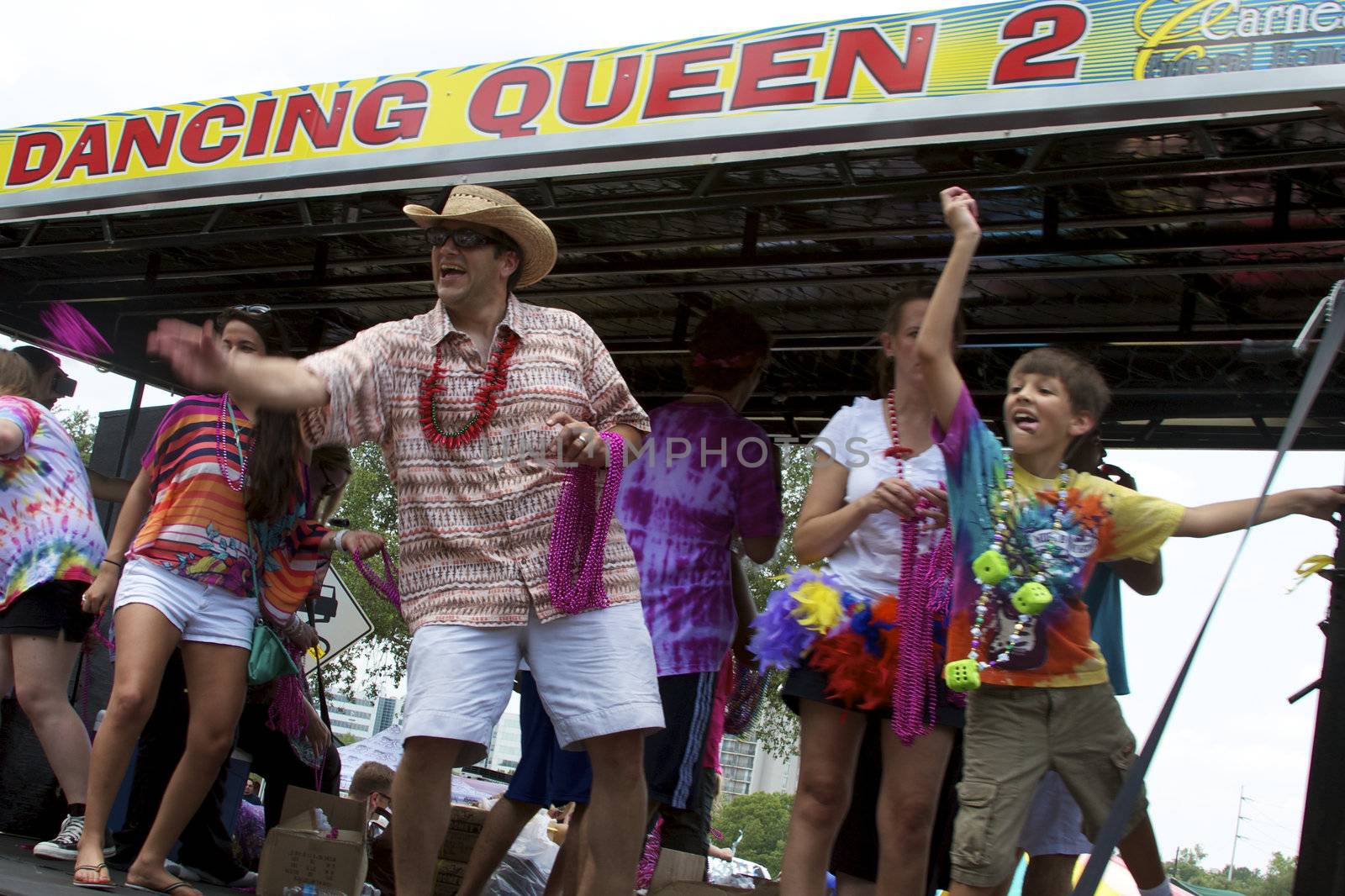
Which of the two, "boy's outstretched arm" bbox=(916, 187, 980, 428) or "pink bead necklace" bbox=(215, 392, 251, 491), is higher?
"boy's outstretched arm" bbox=(916, 187, 980, 428)

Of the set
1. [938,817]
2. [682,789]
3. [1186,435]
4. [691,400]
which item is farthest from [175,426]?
[1186,435]

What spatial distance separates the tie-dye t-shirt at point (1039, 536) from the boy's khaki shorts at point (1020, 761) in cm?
5

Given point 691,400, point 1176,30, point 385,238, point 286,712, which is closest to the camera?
point 1176,30

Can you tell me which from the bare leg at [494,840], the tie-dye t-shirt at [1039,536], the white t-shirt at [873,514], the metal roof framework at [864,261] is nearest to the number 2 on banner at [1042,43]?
the metal roof framework at [864,261]

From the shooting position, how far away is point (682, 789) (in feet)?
12.5

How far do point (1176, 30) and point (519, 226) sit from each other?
1558mm

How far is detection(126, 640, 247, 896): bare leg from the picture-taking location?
376cm

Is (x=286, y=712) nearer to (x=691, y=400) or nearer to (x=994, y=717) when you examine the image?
(x=691, y=400)

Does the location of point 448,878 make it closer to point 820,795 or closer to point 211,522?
point 211,522

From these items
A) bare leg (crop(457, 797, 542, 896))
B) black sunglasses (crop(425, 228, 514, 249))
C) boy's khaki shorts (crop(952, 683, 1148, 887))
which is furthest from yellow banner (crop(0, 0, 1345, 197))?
bare leg (crop(457, 797, 542, 896))

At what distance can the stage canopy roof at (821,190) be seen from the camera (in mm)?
2977

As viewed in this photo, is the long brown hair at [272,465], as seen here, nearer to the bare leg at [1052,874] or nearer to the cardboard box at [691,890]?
the cardboard box at [691,890]

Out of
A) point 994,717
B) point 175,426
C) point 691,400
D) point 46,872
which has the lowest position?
point 46,872

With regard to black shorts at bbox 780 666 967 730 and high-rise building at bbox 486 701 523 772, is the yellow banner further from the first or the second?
high-rise building at bbox 486 701 523 772
